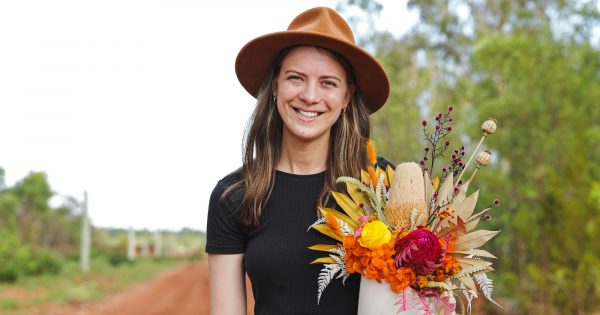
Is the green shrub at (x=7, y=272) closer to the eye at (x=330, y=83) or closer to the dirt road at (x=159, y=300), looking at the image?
the dirt road at (x=159, y=300)

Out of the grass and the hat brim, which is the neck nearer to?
the hat brim

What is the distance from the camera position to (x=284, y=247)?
2.58m

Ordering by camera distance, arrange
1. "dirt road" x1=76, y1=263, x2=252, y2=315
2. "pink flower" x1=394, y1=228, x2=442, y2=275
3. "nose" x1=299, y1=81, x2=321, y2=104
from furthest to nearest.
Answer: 1. "dirt road" x1=76, y1=263, x2=252, y2=315
2. "nose" x1=299, y1=81, x2=321, y2=104
3. "pink flower" x1=394, y1=228, x2=442, y2=275

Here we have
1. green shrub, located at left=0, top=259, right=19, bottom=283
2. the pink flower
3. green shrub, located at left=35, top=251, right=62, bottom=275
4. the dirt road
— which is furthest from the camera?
green shrub, located at left=35, top=251, right=62, bottom=275

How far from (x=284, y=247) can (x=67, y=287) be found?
53.2 feet

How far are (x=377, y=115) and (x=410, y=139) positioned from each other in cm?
91

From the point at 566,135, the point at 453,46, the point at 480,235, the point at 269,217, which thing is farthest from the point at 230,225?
the point at 453,46

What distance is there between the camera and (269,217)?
267 centimetres

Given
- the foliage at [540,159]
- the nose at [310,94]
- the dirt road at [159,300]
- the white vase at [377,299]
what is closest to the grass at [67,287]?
the dirt road at [159,300]

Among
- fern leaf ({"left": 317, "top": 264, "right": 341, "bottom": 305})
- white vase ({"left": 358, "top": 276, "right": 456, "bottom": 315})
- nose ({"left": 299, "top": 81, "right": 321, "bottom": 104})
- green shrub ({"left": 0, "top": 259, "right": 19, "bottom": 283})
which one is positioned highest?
nose ({"left": 299, "top": 81, "right": 321, "bottom": 104})

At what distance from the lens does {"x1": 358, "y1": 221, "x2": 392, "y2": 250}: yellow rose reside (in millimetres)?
2189

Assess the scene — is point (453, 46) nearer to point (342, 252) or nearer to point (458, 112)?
point (458, 112)

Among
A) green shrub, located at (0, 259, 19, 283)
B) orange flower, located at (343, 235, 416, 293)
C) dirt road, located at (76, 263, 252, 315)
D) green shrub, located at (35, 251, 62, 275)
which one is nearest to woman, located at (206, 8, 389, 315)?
orange flower, located at (343, 235, 416, 293)

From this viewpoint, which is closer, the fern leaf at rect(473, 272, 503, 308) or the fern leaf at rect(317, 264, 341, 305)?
the fern leaf at rect(473, 272, 503, 308)
